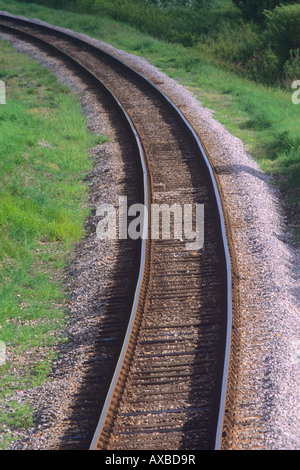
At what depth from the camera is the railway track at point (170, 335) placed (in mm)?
5969

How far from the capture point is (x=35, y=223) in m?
10.5

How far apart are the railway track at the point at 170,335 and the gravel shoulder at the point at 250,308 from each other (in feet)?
0.93

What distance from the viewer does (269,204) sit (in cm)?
1090

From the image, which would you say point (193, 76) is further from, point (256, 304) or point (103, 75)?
point (256, 304)

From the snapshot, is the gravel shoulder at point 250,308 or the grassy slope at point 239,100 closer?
the gravel shoulder at point 250,308

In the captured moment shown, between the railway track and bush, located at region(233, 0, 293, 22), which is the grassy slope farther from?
bush, located at region(233, 0, 293, 22)

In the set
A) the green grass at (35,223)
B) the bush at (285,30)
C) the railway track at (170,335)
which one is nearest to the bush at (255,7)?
the bush at (285,30)

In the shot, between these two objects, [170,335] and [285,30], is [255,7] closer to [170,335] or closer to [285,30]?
[285,30]

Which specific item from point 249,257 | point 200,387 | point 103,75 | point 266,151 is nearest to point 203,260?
→ point 249,257

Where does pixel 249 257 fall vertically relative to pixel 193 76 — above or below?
below

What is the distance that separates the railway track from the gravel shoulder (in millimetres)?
284

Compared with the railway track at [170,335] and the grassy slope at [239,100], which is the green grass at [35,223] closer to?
the railway track at [170,335]

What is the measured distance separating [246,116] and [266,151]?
10.1 ft

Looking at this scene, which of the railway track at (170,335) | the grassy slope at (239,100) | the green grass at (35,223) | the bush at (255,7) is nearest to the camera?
the railway track at (170,335)
